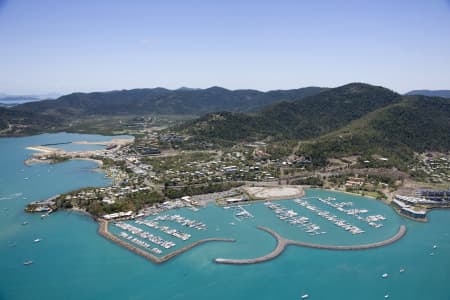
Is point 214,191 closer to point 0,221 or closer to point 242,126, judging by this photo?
point 0,221

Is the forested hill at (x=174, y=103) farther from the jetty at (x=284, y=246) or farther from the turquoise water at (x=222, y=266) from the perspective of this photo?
the jetty at (x=284, y=246)

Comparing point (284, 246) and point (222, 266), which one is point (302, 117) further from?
point (222, 266)

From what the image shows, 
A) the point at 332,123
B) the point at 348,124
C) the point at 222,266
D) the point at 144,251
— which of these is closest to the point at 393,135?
the point at 348,124

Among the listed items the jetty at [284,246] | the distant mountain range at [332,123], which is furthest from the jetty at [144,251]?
the distant mountain range at [332,123]

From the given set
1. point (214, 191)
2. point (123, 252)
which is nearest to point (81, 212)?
point (123, 252)

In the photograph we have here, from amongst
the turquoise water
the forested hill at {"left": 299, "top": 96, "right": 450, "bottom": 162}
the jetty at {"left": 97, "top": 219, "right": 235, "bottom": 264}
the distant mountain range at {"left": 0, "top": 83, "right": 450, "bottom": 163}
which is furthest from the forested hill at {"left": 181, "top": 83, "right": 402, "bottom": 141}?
the jetty at {"left": 97, "top": 219, "right": 235, "bottom": 264}
